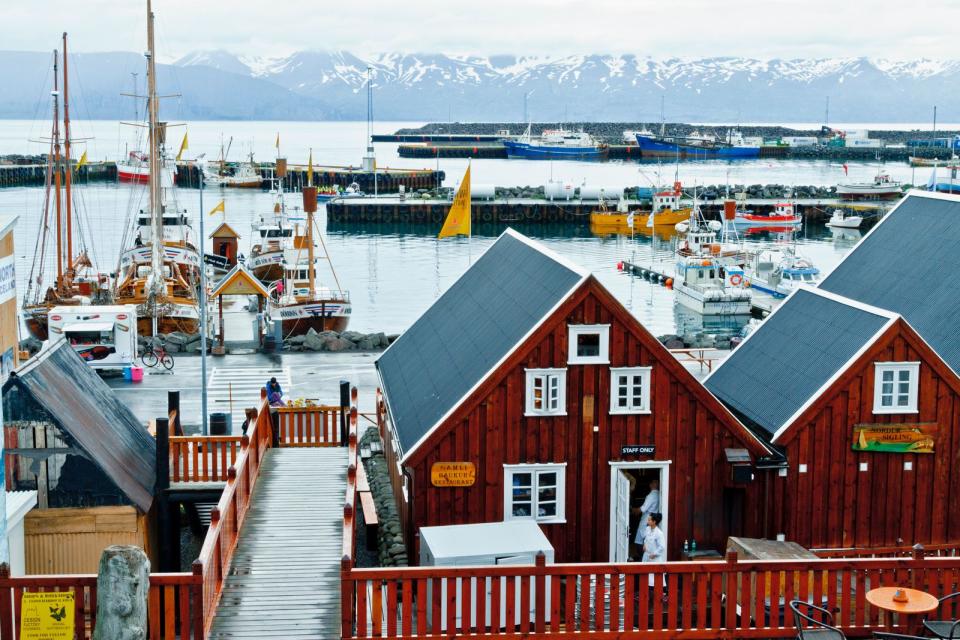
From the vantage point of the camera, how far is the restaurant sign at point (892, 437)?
67.7 feet

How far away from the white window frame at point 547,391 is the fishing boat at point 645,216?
8614 cm

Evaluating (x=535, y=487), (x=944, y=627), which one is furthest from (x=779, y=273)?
(x=944, y=627)

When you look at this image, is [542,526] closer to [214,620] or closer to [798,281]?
[214,620]

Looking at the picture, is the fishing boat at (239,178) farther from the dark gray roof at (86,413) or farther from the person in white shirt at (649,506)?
the person in white shirt at (649,506)

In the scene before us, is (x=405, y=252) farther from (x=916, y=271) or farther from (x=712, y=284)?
(x=916, y=271)

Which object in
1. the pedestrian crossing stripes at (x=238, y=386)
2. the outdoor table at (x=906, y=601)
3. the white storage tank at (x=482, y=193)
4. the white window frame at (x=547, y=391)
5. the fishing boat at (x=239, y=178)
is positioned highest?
the fishing boat at (x=239, y=178)

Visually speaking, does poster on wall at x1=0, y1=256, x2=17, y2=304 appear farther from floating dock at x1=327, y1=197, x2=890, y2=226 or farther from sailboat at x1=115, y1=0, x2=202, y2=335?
floating dock at x1=327, y1=197, x2=890, y2=226

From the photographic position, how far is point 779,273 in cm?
7012

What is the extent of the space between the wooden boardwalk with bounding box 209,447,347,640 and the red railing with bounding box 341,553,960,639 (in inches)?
39.6

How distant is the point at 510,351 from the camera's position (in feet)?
65.5

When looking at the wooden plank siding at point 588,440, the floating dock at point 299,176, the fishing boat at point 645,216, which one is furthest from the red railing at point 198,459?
the floating dock at point 299,176

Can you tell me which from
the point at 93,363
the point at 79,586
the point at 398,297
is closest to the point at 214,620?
the point at 79,586

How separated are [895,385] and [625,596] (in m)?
8.02

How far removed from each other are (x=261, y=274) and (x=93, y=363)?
36716 millimetres
